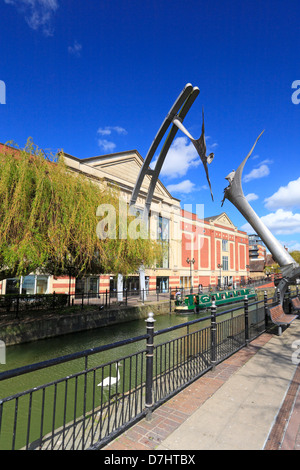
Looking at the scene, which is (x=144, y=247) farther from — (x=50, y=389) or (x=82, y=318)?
(x=50, y=389)

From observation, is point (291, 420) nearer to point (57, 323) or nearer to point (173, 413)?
point (173, 413)

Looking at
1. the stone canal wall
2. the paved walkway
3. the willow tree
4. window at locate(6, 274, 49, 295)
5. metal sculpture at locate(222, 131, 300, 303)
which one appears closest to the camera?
the paved walkway

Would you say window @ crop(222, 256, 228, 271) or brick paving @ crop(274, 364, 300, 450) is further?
window @ crop(222, 256, 228, 271)

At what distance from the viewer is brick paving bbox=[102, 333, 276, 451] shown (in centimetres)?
312

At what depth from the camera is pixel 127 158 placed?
29062 millimetres

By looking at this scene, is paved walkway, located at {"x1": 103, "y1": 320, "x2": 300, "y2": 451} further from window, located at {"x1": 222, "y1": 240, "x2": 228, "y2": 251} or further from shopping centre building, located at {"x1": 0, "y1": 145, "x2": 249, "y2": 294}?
window, located at {"x1": 222, "y1": 240, "x2": 228, "y2": 251}

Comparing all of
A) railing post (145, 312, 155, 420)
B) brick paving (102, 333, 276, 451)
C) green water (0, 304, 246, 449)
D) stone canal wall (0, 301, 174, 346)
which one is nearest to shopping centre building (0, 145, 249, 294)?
stone canal wall (0, 301, 174, 346)

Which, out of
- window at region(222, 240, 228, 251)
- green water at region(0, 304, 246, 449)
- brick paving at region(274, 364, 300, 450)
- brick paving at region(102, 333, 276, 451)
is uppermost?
window at region(222, 240, 228, 251)

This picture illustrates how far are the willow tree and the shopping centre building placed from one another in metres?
6.17

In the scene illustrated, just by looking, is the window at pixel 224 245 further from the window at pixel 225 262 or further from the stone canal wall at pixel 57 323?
the stone canal wall at pixel 57 323

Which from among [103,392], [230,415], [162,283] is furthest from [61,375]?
[162,283]

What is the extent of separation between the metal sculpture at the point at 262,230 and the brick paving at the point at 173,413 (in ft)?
18.5

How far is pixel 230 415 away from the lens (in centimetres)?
371
